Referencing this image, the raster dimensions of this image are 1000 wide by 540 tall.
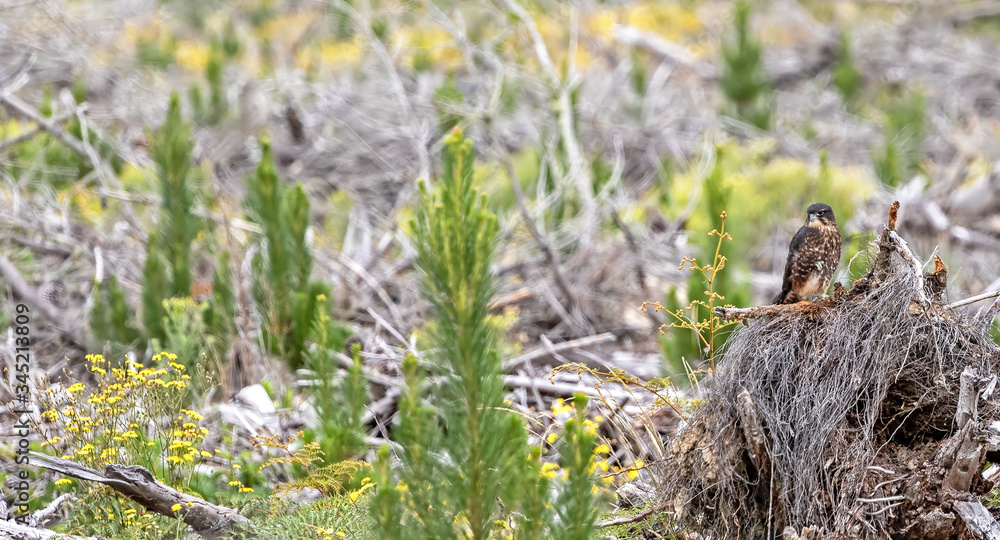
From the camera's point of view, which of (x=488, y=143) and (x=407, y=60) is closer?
(x=488, y=143)

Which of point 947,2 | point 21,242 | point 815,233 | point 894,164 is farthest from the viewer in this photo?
point 947,2

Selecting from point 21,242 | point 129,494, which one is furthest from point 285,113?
point 129,494

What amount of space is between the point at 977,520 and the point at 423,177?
162 inches

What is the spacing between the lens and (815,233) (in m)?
4.18

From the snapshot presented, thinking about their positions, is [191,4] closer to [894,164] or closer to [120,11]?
[120,11]

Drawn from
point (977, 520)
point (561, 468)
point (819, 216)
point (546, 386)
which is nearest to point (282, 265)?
point (546, 386)

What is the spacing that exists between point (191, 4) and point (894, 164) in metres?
12.8

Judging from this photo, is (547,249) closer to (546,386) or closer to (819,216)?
(546,386)

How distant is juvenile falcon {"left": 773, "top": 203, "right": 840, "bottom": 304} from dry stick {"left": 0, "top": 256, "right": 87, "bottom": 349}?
4923 mm

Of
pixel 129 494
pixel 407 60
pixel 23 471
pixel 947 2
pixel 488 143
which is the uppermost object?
pixel 947 2

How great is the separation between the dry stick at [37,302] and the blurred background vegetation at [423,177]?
32mm

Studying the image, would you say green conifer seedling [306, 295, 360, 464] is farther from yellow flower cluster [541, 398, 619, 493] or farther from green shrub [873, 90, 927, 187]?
green shrub [873, 90, 927, 187]

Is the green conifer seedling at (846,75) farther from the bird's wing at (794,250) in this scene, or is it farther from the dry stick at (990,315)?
the dry stick at (990,315)

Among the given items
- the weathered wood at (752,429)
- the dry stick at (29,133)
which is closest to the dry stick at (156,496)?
the weathered wood at (752,429)
